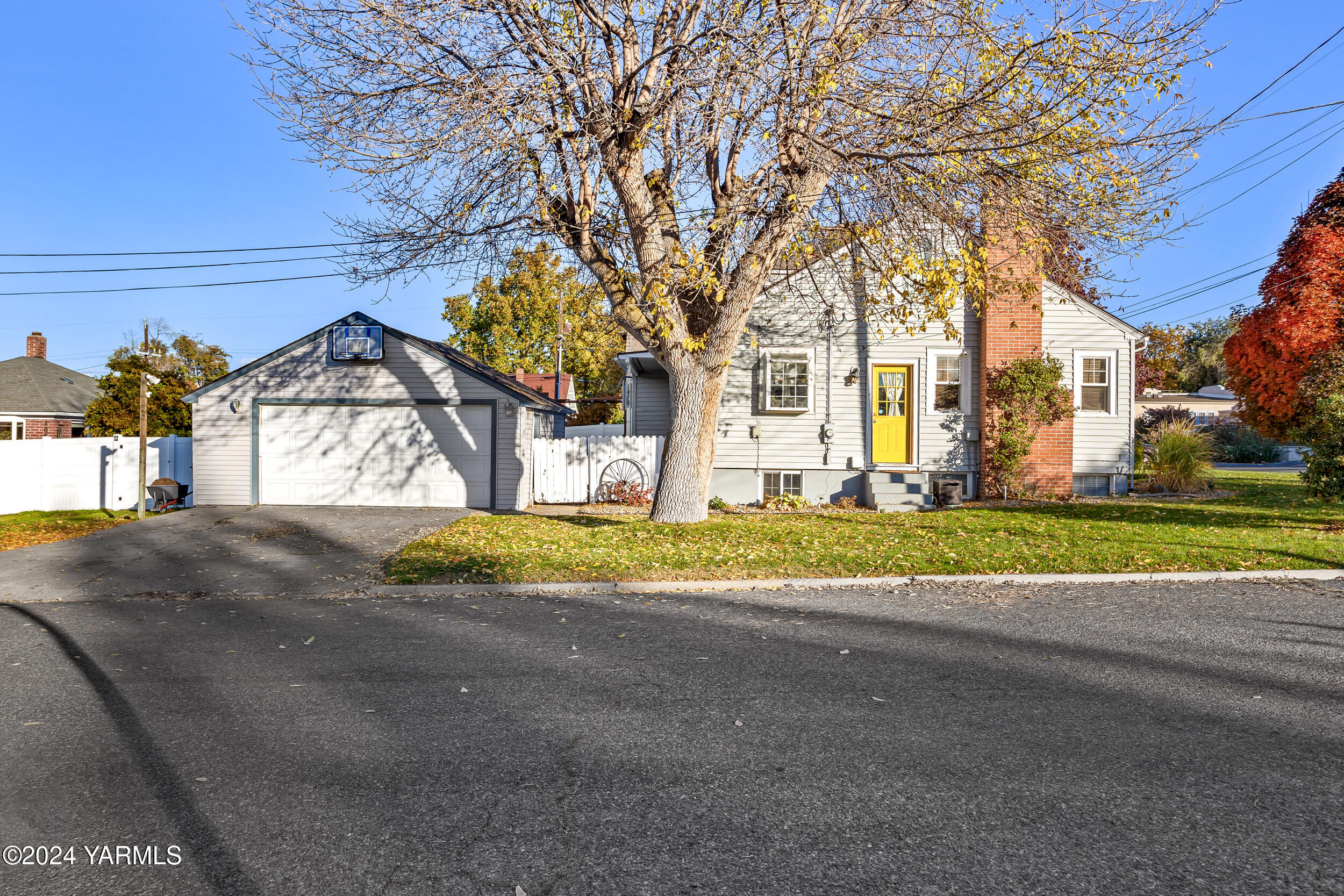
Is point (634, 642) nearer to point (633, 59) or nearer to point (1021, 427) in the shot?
point (633, 59)

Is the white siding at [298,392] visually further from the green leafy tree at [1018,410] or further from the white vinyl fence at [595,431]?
the white vinyl fence at [595,431]

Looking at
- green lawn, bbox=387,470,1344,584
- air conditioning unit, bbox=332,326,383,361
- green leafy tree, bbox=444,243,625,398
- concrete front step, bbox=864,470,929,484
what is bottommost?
green lawn, bbox=387,470,1344,584

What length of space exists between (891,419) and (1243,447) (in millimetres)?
22115

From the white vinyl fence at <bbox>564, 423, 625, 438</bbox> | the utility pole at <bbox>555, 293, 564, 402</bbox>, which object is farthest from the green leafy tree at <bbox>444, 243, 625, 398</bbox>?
the white vinyl fence at <bbox>564, 423, 625, 438</bbox>

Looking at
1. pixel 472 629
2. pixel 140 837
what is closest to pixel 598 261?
pixel 472 629

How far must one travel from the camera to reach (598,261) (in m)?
11.6

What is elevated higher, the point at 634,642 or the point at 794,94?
the point at 794,94

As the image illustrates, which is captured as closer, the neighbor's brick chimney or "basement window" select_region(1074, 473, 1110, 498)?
the neighbor's brick chimney

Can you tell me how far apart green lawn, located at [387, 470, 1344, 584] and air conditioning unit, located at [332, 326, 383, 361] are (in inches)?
170

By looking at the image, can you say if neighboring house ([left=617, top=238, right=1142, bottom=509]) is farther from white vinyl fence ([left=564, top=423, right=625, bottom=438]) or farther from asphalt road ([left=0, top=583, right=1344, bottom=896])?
white vinyl fence ([left=564, top=423, right=625, bottom=438])

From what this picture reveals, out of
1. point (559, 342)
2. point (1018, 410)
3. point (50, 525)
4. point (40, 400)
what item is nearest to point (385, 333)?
point (50, 525)

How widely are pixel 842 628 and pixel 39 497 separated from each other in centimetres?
1883

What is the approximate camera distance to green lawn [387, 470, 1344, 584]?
904 cm

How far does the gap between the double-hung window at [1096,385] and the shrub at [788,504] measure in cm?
629
